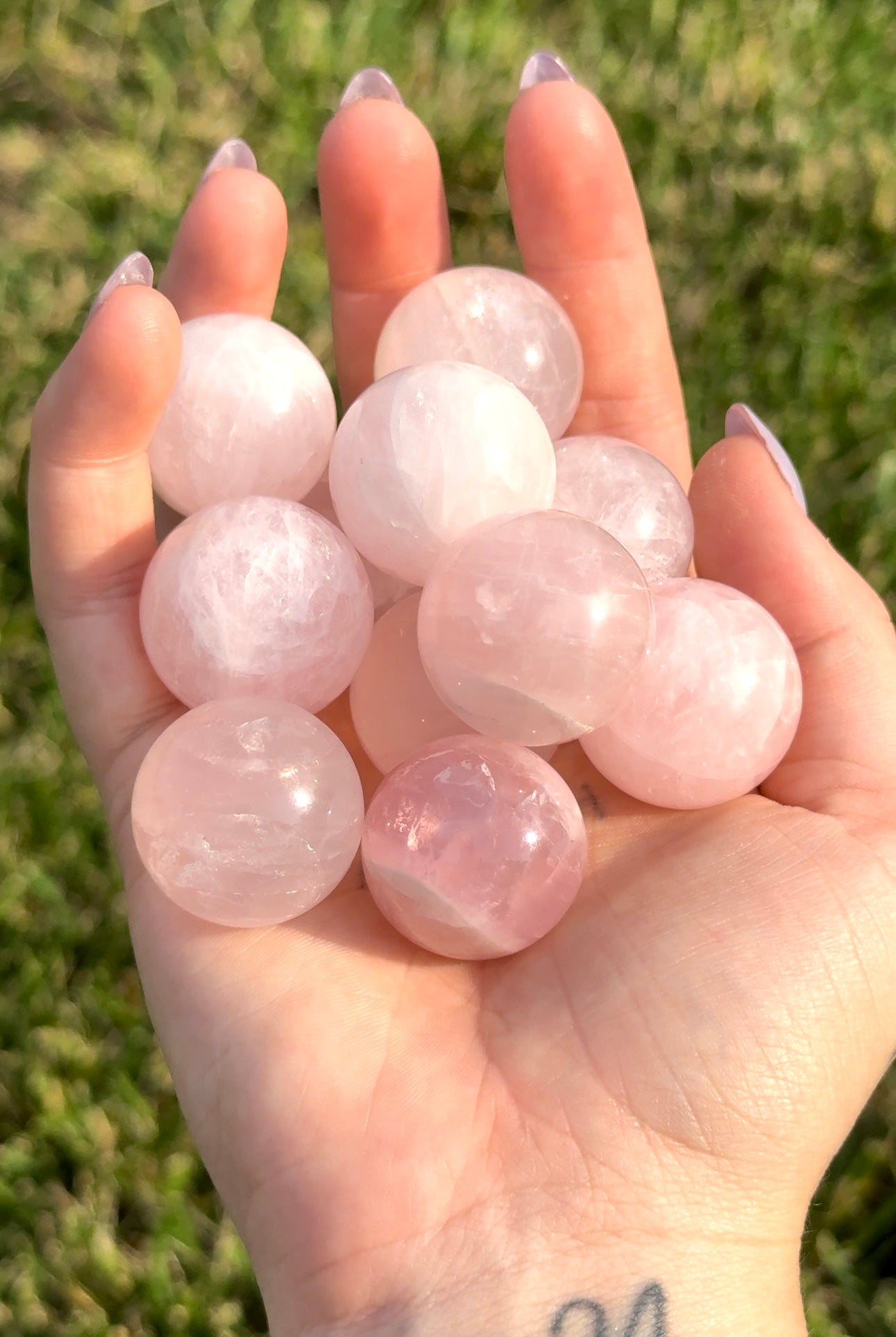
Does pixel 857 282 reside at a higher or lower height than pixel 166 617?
higher

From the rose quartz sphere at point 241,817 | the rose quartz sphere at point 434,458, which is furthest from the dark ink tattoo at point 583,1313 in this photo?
the rose quartz sphere at point 434,458

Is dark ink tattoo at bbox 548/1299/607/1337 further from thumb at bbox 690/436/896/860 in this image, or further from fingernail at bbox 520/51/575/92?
fingernail at bbox 520/51/575/92

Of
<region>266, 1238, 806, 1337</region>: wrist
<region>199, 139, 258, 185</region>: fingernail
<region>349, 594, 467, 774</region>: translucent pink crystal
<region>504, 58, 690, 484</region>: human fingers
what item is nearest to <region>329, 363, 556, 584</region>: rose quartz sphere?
<region>349, 594, 467, 774</region>: translucent pink crystal

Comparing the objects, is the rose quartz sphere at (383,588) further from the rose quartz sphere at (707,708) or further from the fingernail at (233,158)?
the fingernail at (233,158)

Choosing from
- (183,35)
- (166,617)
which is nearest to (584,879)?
(166,617)

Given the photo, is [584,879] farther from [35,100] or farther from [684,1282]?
[35,100]

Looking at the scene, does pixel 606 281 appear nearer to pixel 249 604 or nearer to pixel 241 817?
pixel 249 604

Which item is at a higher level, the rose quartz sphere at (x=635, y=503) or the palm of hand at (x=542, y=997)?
the rose quartz sphere at (x=635, y=503)
